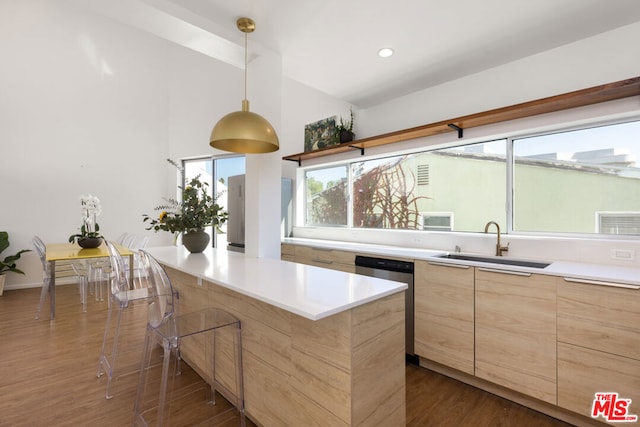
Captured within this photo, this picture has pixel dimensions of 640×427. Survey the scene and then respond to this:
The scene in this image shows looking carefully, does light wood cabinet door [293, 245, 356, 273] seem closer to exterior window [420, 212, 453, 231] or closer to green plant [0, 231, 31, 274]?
exterior window [420, 212, 453, 231]

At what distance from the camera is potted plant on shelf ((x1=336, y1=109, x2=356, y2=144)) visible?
12.1 feet

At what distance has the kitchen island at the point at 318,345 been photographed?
1.30m

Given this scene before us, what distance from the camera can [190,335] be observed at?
1990 millimetres

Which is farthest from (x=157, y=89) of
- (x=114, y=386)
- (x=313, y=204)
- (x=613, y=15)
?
(x=613, y=15)

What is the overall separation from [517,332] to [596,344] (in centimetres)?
39

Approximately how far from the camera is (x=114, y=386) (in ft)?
7.36

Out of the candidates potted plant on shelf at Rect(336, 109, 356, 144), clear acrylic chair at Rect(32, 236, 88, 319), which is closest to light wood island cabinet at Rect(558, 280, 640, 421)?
potted plant on shelf at Rect(336, 109, 356, 144)

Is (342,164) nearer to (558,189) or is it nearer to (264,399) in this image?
(558,189)

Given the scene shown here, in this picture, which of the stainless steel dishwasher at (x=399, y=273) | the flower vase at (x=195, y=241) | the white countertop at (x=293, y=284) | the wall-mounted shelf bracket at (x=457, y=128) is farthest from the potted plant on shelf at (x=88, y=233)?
the wall-mounted shelf bracket at (x=457, y=128)

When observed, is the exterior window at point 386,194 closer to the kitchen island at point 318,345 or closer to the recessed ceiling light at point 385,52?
the recessed ceiling light at point 385,52

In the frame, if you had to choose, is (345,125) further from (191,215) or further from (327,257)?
(191,215)

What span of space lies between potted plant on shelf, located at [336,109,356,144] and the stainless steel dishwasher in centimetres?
158

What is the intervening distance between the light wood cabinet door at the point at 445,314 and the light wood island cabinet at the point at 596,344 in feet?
1.75

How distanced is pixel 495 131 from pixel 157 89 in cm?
619
